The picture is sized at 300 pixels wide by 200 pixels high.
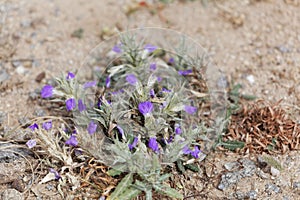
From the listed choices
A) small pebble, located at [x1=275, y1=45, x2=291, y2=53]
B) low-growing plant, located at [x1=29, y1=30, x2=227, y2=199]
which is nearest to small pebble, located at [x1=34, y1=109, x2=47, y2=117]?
low-growing plant, located at [x1=29, y1=30, x2=227, y2=199]

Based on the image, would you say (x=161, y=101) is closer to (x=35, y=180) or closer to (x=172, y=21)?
(x=35, y=180)

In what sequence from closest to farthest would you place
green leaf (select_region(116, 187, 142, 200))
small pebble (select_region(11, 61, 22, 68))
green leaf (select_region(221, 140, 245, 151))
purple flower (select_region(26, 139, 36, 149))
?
green leaf (select_region(116, 187, 142, 200)) < purple flower (select_region(26, 139, 36, 149)) < green leaf (select_region(221, 140, 245, 151)) < small pebble (select_region(11, 61, 22, 68))

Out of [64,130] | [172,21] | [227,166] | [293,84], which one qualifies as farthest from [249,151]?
[172,21]

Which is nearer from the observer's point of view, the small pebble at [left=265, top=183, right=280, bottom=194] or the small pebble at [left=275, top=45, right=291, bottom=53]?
the small pebble at [left=265, top=183, right=280, bottom=194]

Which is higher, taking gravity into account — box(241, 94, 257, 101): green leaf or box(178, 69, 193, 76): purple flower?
box(178, 69, 193, 76): purple flower

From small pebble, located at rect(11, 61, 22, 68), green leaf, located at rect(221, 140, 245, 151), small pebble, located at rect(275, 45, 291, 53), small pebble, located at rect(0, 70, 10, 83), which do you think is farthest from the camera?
small pebble, located at rect(275, 45, 291, 53)

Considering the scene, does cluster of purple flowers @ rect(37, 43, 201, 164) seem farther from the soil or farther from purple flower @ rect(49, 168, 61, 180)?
the soil

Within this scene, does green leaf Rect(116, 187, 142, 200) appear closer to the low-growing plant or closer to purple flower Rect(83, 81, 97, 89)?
the low-growing plant

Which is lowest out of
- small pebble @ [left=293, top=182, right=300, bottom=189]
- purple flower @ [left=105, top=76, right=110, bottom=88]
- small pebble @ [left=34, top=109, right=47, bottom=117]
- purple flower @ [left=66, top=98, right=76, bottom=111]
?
small pebble @ [left=293, top=182, right=300, bottom=189]
